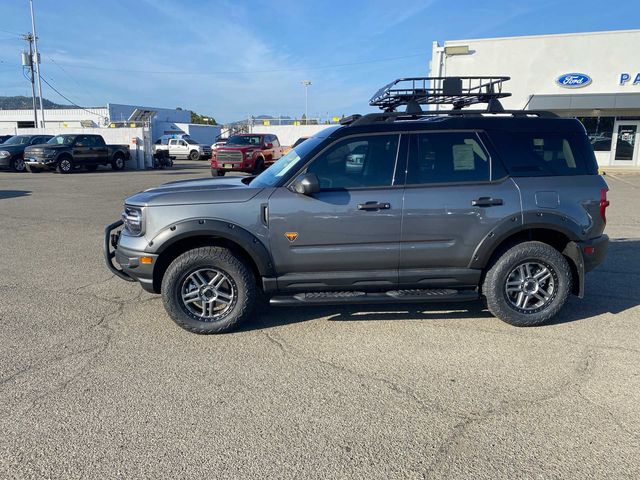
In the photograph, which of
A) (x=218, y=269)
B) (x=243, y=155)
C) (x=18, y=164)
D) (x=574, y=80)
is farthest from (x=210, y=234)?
(x=574, y=80)

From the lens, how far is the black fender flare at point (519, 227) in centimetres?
425

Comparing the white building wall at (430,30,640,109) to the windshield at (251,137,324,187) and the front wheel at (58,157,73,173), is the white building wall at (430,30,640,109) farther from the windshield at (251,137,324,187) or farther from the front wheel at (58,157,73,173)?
the windshield at (251,137,324,187)

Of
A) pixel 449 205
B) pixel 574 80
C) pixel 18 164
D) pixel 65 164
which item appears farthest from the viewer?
pixel 574 80

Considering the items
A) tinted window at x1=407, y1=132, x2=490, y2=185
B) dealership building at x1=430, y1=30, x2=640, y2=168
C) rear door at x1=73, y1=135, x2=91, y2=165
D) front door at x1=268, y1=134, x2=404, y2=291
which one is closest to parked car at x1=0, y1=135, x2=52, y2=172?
rear door at x1=73, y1=135, x2=91, y2=165

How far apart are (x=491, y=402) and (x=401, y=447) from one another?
837 mm

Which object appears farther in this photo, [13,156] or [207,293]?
[13,156]

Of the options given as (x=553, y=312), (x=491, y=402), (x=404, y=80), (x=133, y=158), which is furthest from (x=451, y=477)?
(x=133, y=158)

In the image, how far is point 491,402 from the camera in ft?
10.3

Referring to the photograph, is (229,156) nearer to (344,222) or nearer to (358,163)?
(358,163)

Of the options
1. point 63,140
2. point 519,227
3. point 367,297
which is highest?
point 63,140

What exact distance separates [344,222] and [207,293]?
1.41 metres

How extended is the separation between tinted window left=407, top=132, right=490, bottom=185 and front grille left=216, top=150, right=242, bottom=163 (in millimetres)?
17375

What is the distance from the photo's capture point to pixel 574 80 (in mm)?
24219

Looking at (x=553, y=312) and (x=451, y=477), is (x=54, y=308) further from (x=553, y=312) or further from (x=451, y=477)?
(x=553, y=312)
